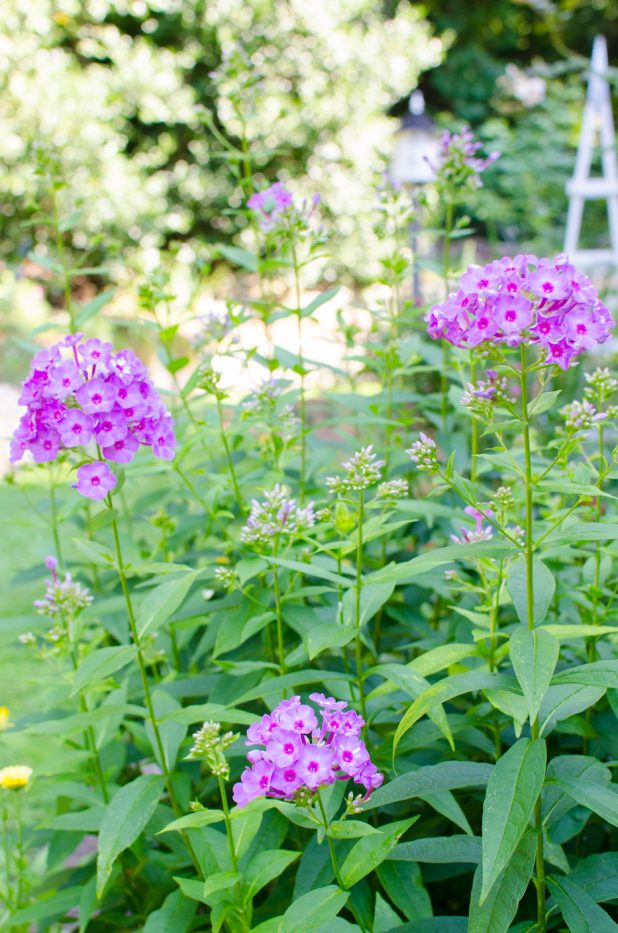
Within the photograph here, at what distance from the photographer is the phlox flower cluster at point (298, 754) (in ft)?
3.73

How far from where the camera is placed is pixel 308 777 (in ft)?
3.72

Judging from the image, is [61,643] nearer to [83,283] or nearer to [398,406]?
[398,406]

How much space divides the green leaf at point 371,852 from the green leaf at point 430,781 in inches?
1.4

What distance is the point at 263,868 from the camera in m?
1.37

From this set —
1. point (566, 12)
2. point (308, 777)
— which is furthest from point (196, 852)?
point (566, 12)

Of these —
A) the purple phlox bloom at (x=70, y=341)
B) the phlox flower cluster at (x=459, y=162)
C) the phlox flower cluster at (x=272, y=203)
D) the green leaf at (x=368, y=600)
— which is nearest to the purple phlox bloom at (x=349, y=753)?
the green leaf at (x=368, y=600)

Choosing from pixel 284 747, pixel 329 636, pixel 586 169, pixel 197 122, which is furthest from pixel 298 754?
pixel 197 122

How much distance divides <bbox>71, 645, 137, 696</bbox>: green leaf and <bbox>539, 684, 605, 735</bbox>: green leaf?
0.64 metres

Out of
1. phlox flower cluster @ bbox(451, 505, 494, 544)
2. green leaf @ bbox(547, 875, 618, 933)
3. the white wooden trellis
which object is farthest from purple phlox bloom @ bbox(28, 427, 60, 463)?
the white wooden trellis

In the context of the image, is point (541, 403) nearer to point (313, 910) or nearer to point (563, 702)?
point (563, 702)

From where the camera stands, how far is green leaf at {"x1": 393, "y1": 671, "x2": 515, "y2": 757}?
3.86 feet

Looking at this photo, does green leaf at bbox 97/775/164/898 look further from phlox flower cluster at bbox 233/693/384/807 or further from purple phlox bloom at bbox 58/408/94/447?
purple phlox bloom at bbox 58/408/94/447

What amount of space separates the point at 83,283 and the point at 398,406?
10.7 metres

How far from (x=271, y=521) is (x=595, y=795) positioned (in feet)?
2.19
